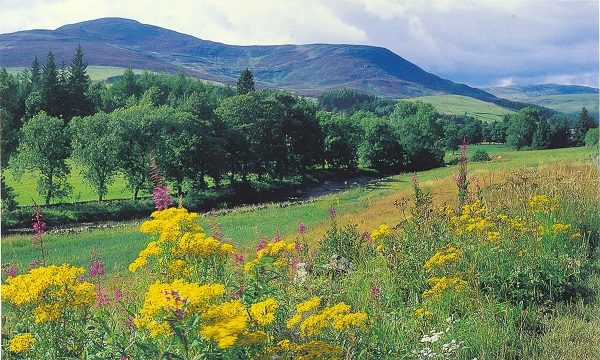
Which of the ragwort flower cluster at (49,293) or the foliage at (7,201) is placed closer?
the ragwort flower cluster at (49,293)

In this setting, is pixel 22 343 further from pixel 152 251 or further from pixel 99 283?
pixel 99 283

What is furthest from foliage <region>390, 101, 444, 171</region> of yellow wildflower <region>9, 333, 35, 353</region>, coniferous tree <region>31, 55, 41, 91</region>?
yellow wildflower <region>9, 333, 35, 353</region>

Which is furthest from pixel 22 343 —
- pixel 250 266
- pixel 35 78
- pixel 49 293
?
pixel 35 78

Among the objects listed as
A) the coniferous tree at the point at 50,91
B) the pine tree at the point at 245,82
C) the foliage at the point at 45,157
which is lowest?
the foliage at the point at 45,157

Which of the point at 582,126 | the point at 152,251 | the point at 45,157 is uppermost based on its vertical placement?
the point at 582,126

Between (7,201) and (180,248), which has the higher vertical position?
(180,248)

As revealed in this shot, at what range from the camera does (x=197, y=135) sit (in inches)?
2085

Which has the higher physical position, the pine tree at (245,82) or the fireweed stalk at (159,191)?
the pine tree at (245,82)

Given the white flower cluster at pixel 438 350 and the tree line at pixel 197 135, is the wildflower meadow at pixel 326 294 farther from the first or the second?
the tree line at pixel 197 135

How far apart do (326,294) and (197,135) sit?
160 ft

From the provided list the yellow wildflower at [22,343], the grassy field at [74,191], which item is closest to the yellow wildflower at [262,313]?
the yellow wildflower at [22,343]

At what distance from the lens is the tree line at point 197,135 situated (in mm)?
46219

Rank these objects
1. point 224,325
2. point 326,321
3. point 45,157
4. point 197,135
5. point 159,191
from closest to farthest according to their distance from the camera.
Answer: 1. point 224,325
2. point 326,321
3. point 159,191
4. point 45,157
5. point 197,135

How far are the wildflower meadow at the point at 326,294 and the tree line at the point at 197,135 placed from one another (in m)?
27.8
